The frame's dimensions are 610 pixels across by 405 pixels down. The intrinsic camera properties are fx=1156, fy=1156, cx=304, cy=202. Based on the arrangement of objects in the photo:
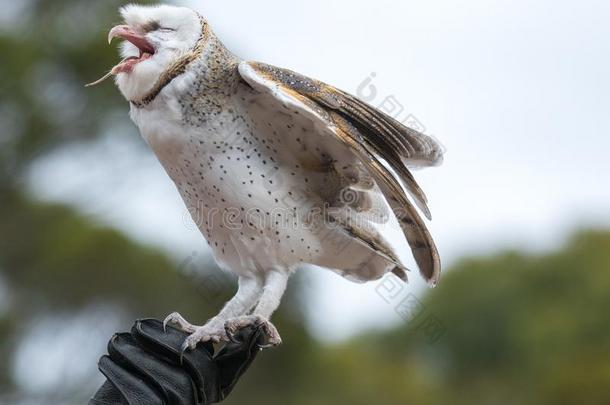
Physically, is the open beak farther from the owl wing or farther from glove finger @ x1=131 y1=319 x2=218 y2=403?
glove finger @ x1=131 y1=319 x2=218 y2=403

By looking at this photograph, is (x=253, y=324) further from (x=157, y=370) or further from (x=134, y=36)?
(x=134, y=36)

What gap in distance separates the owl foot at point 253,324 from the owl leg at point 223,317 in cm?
2

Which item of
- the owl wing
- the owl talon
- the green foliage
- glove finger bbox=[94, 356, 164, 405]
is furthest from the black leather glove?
the green foliage

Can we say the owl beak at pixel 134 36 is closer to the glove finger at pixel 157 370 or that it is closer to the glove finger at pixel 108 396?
the glove finger at pixel 157 370

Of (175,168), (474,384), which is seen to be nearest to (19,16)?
(175,168)

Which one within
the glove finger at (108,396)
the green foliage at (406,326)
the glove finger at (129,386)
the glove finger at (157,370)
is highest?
the glove finger at (157,370)

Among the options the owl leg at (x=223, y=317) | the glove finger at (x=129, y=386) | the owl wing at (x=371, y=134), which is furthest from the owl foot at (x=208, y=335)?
Result: the owl wing at (x=371, y=134)

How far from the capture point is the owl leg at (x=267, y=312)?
3.73 metres

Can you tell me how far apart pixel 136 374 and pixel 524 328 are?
42.3 meters

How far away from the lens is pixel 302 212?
4.12 metres

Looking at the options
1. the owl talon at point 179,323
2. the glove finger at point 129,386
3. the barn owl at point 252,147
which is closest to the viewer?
the glove finger at point 129,386

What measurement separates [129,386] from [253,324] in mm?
479

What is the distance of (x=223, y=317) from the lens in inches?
154

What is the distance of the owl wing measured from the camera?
12.5 feet
